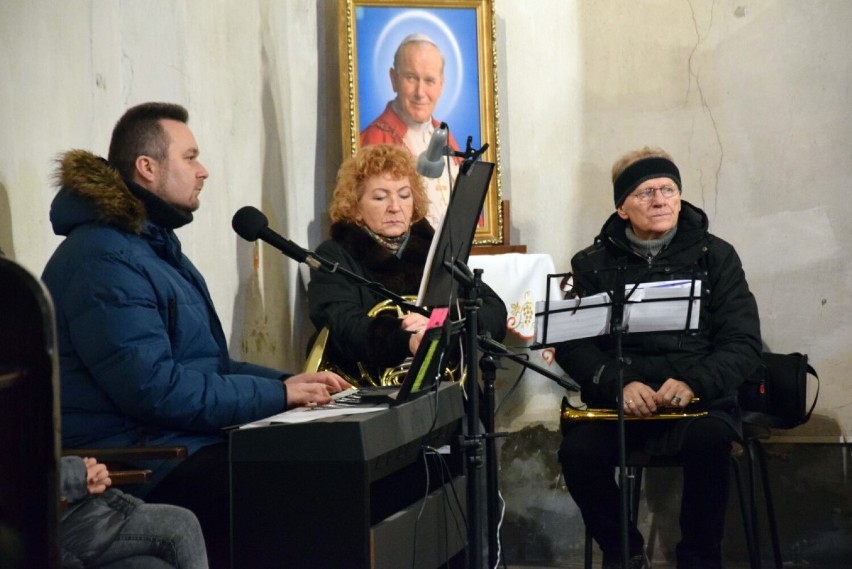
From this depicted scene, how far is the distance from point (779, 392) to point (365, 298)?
1697mm

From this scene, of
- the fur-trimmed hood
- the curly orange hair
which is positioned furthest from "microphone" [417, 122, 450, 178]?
the curly orange hair

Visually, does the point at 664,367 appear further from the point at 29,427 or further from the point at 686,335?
the point at 29,427

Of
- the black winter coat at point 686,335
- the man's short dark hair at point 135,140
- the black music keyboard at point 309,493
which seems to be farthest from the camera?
the black winter coat at point 686,335

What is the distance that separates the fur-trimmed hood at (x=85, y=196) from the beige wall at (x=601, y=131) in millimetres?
1312

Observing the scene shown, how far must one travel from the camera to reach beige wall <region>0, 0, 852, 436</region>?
4715 mm

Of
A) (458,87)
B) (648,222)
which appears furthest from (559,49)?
(648,222)

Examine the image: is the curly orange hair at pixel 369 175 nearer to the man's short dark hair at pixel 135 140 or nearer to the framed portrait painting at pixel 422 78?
the framed portrait painting at pixel 422 78

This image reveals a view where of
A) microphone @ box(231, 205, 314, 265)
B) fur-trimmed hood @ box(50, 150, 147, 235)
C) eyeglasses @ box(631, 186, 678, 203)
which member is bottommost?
microphone @ box(231, 205, 314, 265)

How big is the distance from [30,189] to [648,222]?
2.34 m

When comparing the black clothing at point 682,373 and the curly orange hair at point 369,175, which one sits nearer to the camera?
the black clothing at point 682,373

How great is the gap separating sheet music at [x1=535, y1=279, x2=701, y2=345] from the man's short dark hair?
4.59ft

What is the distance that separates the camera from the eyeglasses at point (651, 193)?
14.5ft

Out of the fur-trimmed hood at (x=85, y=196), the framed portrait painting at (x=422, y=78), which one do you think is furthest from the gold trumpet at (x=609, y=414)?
the fur-trimmed hood at (x=85, y=196)

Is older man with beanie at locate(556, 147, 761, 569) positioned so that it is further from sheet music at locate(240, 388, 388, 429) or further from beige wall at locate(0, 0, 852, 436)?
sheet music at locate(240, 388, 388, 429)
